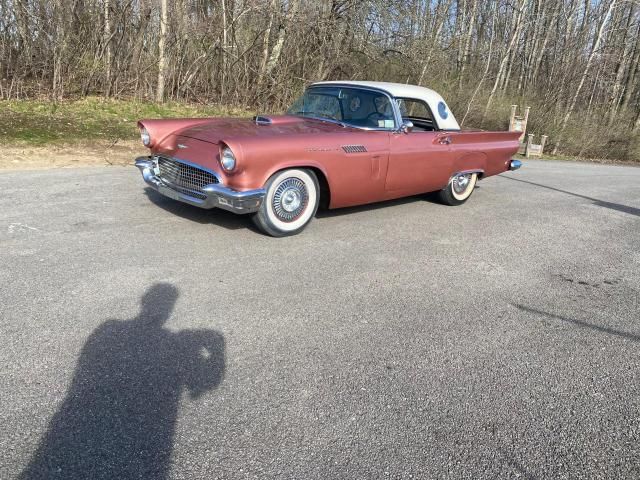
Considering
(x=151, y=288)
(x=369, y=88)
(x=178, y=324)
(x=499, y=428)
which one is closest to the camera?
(x=499, y=428)

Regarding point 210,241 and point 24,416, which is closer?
point 24,416

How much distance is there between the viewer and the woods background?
38.0ft

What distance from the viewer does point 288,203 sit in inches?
191

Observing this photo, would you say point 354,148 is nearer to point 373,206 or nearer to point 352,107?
point 352,107

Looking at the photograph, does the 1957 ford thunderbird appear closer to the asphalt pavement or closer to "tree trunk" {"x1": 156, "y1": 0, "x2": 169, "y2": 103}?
the asphalt pavement

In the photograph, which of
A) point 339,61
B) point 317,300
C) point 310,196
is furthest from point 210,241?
point 339,61

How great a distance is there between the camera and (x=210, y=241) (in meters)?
4.58

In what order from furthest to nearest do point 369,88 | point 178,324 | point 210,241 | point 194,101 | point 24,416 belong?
point 194,101
point 369,88
point 210,241
point 178,324
point 24,416

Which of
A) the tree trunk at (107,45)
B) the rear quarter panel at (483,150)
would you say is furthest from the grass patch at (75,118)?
the rear quarter panel at (483,150)

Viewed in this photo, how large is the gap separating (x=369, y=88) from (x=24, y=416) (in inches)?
191

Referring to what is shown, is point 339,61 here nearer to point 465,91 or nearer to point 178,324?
point 465,91

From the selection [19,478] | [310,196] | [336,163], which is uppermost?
[336,163]

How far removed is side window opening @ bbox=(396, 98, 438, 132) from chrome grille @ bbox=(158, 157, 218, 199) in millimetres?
2567

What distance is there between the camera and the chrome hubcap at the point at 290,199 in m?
4.77
